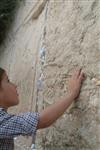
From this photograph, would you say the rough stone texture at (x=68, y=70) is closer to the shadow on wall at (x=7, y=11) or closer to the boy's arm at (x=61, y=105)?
the boy's arm at (x=61, y=105)

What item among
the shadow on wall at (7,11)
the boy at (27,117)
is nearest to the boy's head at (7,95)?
the boy at (27,117)

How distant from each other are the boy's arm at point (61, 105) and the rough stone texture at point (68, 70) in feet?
0.13

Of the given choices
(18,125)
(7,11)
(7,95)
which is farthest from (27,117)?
(7,11)

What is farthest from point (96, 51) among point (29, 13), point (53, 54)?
point (29, 13)

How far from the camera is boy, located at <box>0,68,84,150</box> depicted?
2395mm

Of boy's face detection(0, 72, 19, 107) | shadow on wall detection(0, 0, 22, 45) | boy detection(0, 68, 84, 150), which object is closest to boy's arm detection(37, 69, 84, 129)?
boy detection(0, 68, 84, 150)

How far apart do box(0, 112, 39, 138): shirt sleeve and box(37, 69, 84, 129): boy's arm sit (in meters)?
0.04

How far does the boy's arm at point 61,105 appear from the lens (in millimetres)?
2443

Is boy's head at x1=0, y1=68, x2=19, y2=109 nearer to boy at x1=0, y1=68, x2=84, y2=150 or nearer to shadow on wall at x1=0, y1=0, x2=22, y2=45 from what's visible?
boy at x1=0, y1=68, x2=84, y2=150

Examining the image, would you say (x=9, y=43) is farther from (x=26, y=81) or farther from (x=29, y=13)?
(x=26, y=81)

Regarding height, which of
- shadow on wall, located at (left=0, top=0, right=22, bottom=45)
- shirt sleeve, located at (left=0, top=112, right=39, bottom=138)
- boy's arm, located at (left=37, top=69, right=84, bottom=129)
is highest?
shadow on wall, located at (left=0, top=0, right=22, bottom=45)

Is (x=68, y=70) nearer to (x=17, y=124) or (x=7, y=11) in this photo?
(x=17, y=124)

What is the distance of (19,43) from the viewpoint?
16.7ft

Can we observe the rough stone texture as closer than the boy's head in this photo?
Yes
